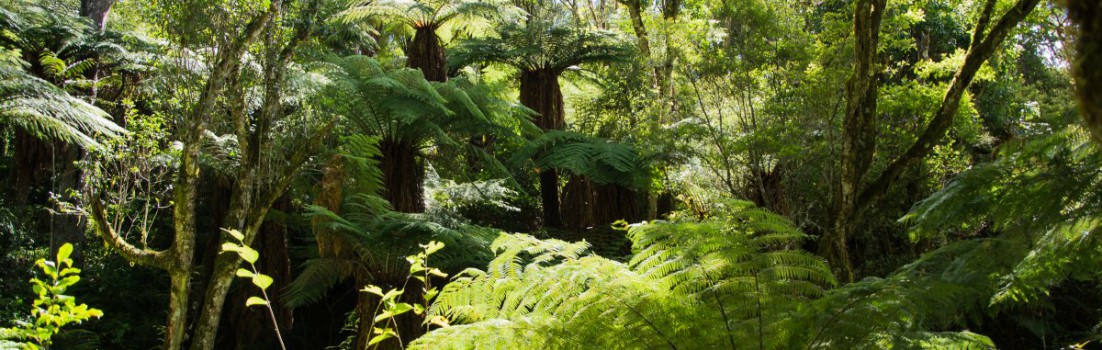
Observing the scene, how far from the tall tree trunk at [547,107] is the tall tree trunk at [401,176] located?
6.32 ft

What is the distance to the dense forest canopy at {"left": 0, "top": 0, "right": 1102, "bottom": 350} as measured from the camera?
8.30ft

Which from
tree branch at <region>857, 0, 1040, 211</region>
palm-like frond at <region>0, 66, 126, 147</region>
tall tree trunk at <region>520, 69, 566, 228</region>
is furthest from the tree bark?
tall tree trunk at <region>520, 69, 566, 228</region>

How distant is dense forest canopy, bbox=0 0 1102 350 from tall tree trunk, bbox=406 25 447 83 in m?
0.03

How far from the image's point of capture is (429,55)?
25.3 ft

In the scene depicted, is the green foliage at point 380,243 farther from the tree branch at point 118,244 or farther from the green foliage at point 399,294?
the green foliage at point 399,294

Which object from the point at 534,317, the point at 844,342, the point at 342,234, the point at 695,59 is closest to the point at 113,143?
the point at 342,234

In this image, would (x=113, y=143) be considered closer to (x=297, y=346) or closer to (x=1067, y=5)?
(x=297, y=346)

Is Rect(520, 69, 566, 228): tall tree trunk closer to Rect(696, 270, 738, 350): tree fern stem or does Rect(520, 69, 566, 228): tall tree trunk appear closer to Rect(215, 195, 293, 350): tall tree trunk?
Rect(215, 195, 293, 350): tall tree trunk

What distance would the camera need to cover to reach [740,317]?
103 inches

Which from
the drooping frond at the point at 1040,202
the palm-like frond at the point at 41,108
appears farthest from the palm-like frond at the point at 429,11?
the drooping frond at the point at 1040,202

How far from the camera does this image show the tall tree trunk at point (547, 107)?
780 cm

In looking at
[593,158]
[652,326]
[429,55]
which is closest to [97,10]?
[429,55]

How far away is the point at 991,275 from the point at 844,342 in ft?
3.47

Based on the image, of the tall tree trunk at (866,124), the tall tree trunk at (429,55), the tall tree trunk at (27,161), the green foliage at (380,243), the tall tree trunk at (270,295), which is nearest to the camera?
Answer: the tall tree trunk at (866,124)
